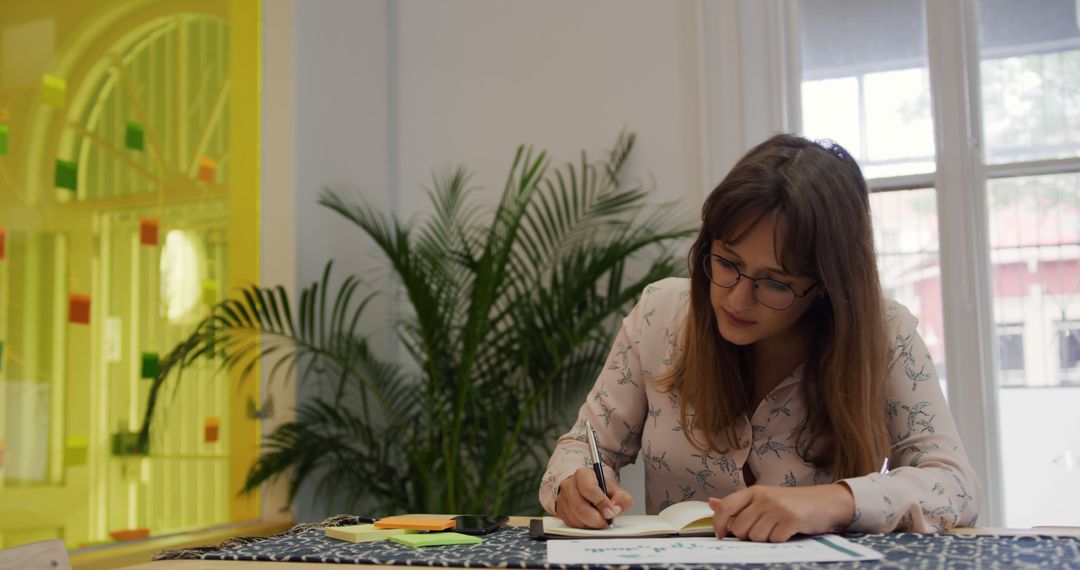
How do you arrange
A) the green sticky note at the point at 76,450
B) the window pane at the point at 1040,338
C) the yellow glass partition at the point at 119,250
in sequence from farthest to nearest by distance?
the window pane at the point at 1040,338
the green sticky note at the point at 76,450
the yellow glass partition at the point at 119,250

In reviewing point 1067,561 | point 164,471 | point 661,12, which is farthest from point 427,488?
point 1067,561

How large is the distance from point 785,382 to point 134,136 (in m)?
2.42

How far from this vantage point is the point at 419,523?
176 cm

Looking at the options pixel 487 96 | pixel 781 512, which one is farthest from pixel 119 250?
pixel 781 512

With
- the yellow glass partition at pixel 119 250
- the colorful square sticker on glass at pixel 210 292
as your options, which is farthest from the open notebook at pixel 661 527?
the colorful square sticker on glass at pixel 210 292

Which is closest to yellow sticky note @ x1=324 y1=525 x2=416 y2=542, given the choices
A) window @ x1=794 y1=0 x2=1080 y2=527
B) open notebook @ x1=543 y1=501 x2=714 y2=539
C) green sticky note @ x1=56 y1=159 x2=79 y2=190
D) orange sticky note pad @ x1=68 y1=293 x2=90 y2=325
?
open notebook @ x1=543 y1=501 x2=714 y2=539

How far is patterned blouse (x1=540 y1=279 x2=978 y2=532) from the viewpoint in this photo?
168 cm

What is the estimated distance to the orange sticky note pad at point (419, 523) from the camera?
173 centimetres

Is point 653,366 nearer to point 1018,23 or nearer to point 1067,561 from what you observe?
point 1067,561

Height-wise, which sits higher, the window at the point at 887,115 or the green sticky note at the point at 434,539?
the window at the point at 887,115

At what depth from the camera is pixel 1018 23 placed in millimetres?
4043

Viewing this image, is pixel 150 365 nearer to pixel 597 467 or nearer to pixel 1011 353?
pixel 597 467

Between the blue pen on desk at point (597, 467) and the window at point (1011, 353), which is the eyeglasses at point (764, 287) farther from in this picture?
the window at point (1011, 353)

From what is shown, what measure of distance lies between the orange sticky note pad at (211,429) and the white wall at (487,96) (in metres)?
0.32
